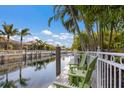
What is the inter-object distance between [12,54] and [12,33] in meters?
5.58

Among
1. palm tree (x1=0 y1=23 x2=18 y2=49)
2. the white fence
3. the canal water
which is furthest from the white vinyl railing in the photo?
palm tree (x1=0 y1=23 x2=18 y2=49)

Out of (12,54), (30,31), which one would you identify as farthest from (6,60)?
(30,31)

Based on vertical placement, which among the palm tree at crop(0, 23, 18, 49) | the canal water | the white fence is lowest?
the canal water

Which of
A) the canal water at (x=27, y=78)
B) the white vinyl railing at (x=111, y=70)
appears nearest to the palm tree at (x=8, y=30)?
the canal water at (x=27, y=78)

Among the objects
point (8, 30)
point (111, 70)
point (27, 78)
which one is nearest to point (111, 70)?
point (111, 70)

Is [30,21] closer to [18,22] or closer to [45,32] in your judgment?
[18,22]

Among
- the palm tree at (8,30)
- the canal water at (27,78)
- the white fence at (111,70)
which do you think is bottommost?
the canal water at (27,78)

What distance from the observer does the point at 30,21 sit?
86.4 feet

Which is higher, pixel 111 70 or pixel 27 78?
pixel 111 70

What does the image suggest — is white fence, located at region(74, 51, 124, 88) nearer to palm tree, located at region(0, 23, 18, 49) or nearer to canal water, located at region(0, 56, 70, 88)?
canal water, located at region(0, 56, 70, 88)

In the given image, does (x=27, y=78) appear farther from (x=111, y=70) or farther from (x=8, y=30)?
(x=8, y=30)

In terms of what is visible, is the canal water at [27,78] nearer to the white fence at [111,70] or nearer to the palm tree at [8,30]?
the white fence at [111,70]

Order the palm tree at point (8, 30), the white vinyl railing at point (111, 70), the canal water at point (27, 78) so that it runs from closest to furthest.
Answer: the white vinyl railing at point (111, 70) < the canal water at point (27, 78) < the palm tree at point (8, 30)

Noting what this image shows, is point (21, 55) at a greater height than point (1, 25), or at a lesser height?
lesser
